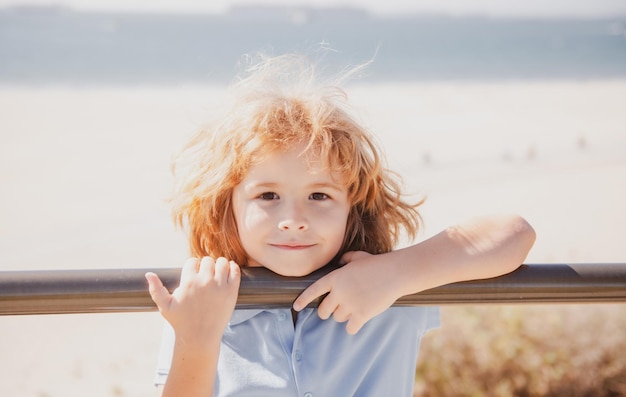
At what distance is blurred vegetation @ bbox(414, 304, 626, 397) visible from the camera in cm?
362

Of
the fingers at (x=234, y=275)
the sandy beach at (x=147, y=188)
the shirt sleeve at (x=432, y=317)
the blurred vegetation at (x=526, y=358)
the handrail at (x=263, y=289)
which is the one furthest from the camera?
the sandy beach at (x=147, y=188)

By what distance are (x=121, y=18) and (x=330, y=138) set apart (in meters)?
72.2

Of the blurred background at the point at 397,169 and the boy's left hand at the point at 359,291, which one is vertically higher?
the blurred background at the point at 397,169

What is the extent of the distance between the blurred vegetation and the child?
1.98 m

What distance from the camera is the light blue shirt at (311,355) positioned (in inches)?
62.2

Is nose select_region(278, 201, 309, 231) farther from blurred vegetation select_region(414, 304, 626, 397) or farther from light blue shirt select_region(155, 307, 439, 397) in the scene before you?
blurred vegetation select_region(414, 304, 626, 397)

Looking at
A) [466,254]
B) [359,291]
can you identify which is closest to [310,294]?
[359,291]

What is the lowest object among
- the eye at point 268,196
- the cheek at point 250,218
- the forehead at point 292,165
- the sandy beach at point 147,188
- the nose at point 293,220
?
the nose at point 293,220

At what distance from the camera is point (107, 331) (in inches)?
254

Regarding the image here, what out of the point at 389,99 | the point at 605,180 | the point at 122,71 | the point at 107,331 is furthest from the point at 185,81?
the point at 107,331

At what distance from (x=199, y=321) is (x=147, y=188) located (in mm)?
10783

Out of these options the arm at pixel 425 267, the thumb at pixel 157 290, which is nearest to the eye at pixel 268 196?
the arm at pixel 425 267

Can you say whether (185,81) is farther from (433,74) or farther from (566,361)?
(566,361)

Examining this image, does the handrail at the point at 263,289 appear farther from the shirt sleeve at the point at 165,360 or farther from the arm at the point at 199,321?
the shirt sleeve at the point at 165,360
